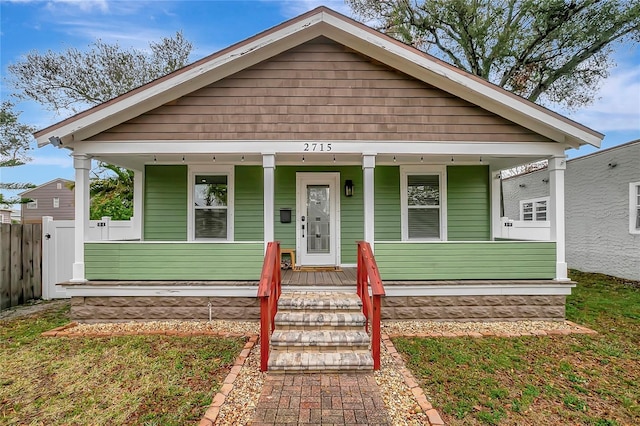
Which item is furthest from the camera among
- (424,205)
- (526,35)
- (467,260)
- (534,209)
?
(534,209)

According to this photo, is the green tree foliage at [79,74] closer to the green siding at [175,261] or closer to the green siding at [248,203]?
the green siding at [248,203]

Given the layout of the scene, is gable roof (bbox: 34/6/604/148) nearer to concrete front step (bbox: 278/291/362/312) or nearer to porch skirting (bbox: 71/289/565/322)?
porch skirting (bbox: 71/289/565/322)

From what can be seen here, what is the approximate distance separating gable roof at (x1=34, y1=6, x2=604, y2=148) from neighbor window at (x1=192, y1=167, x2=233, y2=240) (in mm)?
2033

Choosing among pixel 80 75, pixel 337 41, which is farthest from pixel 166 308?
pixel 80 75

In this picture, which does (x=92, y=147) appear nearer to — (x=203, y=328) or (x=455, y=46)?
(x=203, y=328)

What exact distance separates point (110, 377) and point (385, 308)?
390cm

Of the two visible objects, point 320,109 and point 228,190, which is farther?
point 228,190

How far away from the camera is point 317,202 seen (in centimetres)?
719

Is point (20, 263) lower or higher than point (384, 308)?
higher

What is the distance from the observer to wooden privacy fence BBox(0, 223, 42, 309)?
6.04m

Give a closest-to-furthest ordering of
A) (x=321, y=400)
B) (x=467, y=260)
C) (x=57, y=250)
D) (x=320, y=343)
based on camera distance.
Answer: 1. (x=321, y=400)
2. (x=320, y=343)
3. (x=467, y=260)
4. (x=57, y=250)

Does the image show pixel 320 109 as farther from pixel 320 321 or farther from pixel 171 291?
pixel 171 291

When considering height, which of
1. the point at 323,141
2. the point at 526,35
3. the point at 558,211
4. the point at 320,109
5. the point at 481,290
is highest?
the point at 526,35

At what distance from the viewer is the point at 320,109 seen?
5.53 m
